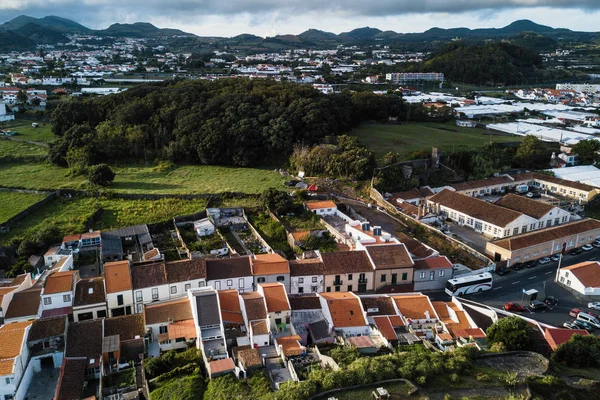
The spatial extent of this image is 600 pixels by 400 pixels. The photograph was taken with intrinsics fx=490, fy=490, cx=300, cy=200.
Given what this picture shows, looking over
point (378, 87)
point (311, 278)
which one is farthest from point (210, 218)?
point (378, 87)

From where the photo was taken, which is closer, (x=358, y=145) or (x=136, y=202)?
(x=136, y=202)

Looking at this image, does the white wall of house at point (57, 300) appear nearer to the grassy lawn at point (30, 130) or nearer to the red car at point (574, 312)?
the red car at point (574, 312)

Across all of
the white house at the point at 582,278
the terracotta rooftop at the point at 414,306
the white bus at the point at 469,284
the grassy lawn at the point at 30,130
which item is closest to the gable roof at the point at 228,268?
the terracotta rooftop at the point at 414,306

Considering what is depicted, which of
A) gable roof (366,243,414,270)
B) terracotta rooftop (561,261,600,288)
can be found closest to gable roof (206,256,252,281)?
gable roof (366,243,414,270)

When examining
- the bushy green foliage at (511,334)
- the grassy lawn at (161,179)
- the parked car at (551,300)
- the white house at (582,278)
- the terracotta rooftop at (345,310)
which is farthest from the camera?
the grassy lawn at (161,179)

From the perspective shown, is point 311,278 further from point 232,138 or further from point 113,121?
point 113,121
